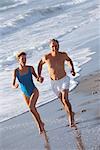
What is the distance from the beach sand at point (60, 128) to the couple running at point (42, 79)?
0.26m

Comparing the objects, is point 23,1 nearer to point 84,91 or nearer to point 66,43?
point 66,43

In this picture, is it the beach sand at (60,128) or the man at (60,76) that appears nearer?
the beach sand at (60,128)

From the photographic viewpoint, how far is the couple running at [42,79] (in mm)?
8125

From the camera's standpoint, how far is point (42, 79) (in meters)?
8.24

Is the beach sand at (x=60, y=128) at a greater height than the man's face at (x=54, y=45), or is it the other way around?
the man's face at (x=54, y=45)

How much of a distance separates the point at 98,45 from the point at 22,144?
322 inches

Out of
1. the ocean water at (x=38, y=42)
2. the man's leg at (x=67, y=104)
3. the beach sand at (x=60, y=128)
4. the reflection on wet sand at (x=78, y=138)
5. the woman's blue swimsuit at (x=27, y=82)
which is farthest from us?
the ocean water at (x=38, y=42)

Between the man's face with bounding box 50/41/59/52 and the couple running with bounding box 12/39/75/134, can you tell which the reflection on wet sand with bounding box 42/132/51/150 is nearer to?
the couple running with bounding box 12/39/75/134

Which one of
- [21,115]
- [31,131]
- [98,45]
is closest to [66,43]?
[98,45]

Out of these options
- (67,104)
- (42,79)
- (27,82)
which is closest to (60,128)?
(67,104)

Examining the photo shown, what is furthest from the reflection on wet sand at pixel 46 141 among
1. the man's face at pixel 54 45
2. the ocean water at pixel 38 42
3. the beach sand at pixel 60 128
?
the ocean water at pixel 38 42

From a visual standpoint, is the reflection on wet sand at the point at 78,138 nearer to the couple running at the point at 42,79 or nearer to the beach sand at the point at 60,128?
the beach sand at the point at 60,128

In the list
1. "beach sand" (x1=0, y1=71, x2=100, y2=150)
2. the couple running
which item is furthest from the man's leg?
"beach sand" (x1=0, y1=71, x2=100, y2=150)

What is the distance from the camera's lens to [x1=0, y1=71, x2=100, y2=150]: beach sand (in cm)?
761
